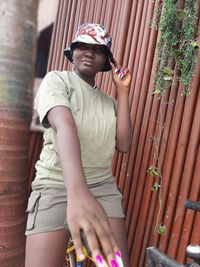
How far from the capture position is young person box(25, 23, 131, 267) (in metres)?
2.00

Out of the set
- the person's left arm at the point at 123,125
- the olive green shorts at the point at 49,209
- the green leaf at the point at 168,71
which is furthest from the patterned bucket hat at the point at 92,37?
the olive green shorts at the point at 49,209

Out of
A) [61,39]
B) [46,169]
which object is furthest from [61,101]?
[61,39]

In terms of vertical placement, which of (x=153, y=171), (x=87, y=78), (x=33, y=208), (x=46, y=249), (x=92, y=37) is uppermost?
(x=92, y=37)

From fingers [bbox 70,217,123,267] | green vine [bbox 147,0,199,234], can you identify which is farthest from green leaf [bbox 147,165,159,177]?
fingers [bbox 70,217,123,267]

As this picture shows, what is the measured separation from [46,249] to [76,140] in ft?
2.56

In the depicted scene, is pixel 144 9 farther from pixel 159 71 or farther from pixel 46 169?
pixel 46 169

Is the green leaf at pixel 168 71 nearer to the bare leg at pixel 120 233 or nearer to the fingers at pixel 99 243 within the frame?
the bare leg at pixel 120 233

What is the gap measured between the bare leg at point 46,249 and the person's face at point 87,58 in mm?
1003

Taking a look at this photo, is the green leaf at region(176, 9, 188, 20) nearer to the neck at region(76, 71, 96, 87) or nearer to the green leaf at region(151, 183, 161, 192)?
the neck at region(76, 71, 96, 87)

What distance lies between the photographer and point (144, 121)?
3178 millimetres

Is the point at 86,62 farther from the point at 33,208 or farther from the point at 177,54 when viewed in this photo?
the point at 33,208

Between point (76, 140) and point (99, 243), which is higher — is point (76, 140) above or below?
above

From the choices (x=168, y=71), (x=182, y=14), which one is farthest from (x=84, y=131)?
(x=182, y=14)

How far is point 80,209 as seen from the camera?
120cm
